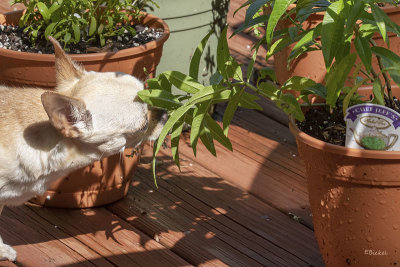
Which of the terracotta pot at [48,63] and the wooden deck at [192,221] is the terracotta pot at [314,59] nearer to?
the wooden deck at [192,221]

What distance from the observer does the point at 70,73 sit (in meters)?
2.24

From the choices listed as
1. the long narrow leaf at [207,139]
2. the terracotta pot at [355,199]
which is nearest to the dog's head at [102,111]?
the long narrow leaf at [207,139]

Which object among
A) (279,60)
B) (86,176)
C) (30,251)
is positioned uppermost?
(279,60)

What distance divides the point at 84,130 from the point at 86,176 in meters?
0.71

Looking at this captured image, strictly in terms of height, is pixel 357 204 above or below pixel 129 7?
below

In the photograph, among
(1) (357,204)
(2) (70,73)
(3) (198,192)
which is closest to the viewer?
(1) (357,204)

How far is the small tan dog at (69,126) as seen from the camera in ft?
6.82

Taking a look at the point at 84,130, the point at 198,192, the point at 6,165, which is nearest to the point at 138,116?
the point at 84,130

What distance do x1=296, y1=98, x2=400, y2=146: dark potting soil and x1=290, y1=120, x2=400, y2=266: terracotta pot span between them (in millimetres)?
83

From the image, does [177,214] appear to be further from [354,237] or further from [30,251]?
[354,237]

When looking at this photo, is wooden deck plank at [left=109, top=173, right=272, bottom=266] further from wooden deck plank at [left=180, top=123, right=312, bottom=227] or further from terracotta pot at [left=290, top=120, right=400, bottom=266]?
terracotta pot at [left=290, top=120, right=400, bottom=266]

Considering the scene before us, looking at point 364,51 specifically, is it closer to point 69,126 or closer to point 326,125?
point 326,125

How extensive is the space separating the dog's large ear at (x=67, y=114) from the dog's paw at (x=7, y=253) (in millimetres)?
722

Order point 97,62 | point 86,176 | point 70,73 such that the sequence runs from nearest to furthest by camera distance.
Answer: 1. point 70,73
2. point 97,62
3. point 86,176
